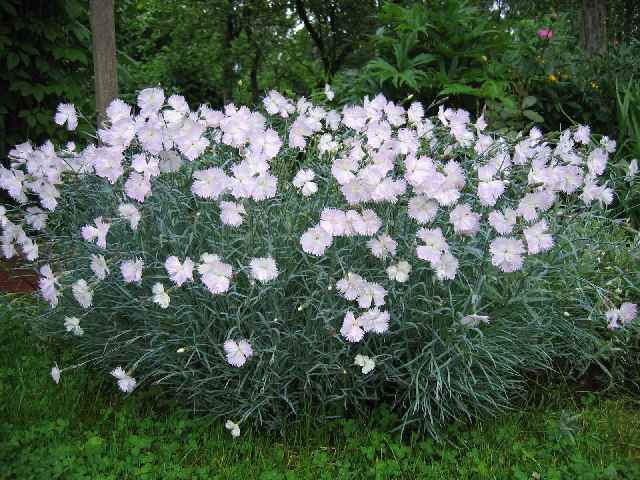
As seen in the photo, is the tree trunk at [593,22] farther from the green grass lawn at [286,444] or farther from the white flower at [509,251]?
the white flower at [509,251]

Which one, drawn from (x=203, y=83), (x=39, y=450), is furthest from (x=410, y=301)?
(x=203, y=83)

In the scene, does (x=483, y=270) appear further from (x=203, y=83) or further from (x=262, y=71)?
(x=262, y=71)

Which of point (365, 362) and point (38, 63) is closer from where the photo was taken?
point (365, 362)

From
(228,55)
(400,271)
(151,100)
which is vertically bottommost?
(228,55)

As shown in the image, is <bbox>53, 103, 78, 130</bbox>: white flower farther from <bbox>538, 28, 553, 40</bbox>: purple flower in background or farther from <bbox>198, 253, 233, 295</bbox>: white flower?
<bbox>538, 28, 553, 40</bbox>: purple flower in background

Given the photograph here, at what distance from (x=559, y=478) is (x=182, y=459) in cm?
125

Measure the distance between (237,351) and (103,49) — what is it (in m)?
2.46

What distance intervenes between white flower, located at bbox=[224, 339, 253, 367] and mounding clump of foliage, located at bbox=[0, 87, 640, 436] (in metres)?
0.01

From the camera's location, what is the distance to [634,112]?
4.50 m

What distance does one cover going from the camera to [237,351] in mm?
2123

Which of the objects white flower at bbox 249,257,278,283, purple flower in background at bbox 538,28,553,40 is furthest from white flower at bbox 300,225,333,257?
purple flower in background at bbox 538,28,553,40

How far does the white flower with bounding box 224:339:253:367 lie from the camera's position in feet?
6.91

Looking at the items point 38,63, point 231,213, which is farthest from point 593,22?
point 231,213

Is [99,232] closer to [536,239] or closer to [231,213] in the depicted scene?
[231,213]
